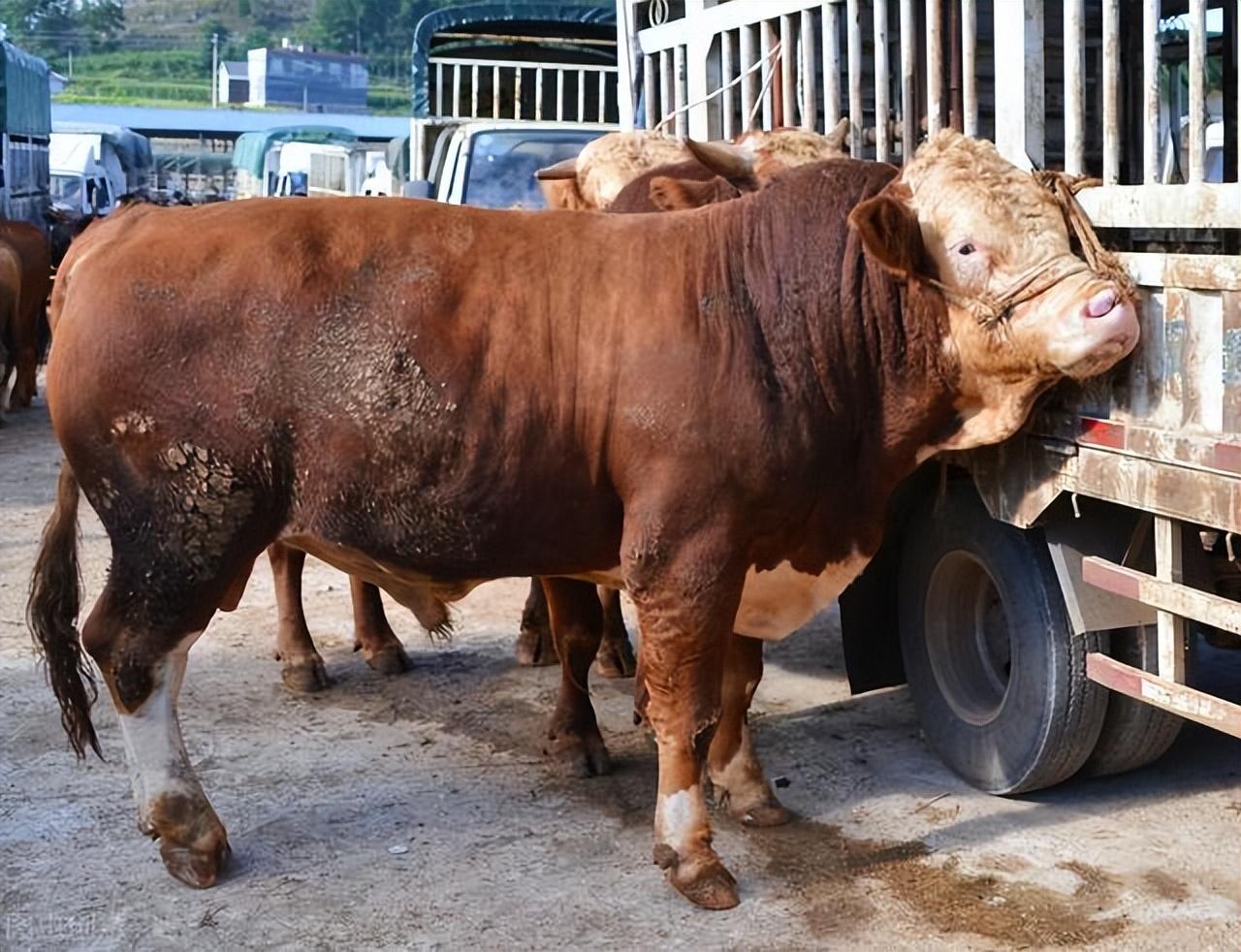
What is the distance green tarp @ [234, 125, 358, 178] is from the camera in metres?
37.8

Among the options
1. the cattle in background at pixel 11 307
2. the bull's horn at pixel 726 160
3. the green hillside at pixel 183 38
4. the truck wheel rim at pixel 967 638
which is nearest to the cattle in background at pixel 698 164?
the bull's horn at pixel 726 160

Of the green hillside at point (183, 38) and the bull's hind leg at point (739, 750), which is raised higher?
the green hillside at point (183, 38)

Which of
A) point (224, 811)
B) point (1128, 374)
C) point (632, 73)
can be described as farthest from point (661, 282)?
point (632, 73)

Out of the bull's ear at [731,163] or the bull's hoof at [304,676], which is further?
the bull's hoof at [304,676]

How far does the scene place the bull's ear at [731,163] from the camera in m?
5.62

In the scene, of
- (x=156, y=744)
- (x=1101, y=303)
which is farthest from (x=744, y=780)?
(x=1101, y=303)

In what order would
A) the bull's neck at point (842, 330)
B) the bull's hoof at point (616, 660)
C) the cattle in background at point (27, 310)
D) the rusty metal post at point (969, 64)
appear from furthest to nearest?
the cattle in background at point (27, 310) → the bull's hoof at point (616, 660) → the rusty metal post at point (969, 64) → the bull's neck at point (842, 330)

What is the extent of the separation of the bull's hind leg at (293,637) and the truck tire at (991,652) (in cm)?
226

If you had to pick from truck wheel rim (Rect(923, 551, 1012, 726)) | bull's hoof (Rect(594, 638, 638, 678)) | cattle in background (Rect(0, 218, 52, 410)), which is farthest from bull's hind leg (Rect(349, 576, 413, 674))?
cattle in background (Rect(0, 218, 52, 410))

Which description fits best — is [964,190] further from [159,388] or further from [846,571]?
[159,388]

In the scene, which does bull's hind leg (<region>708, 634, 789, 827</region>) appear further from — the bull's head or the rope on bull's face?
the rope on bull's face

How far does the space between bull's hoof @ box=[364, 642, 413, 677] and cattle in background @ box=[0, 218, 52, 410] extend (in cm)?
845

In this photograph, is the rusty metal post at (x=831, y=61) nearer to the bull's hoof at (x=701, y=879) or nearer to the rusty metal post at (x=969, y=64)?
the rusty metal post at (x=969, y=64)

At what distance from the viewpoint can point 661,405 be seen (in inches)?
173
